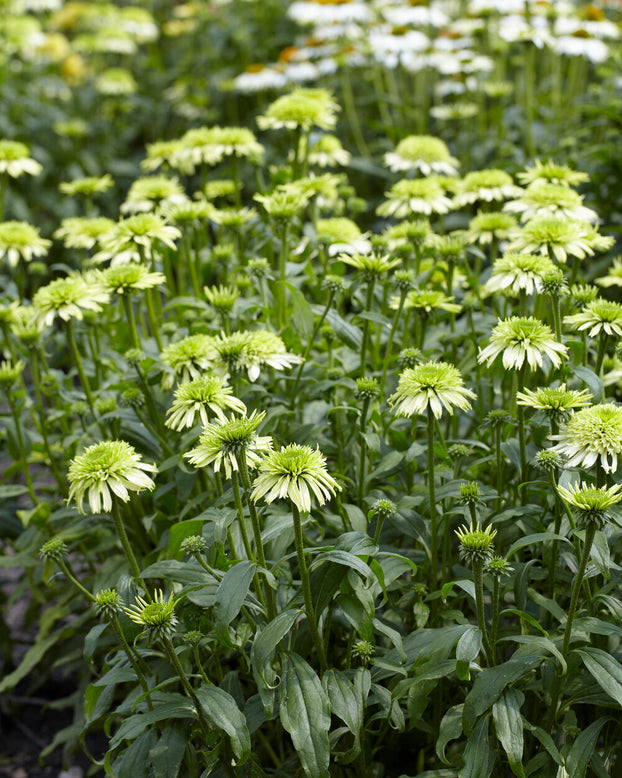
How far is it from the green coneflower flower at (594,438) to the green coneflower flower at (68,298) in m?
1.28

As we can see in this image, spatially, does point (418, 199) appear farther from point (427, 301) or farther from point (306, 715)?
point (306, 715)

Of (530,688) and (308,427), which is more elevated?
(308,427)

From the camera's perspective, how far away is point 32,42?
6219 millimetres

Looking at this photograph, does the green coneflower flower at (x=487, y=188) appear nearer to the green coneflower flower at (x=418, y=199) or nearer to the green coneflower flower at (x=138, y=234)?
the green coneflower flower at (x=418, y=199)

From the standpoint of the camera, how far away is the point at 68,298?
2264mm

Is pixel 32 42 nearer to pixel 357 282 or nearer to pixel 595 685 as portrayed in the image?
pixel 357 282

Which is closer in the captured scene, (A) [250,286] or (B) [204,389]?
(B) [204,389]

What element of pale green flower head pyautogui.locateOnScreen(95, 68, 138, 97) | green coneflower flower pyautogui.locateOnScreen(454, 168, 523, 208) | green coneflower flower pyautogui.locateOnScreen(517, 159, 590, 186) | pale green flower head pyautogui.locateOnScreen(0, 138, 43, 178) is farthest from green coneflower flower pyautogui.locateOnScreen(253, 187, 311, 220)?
pale green flower head pyautogui.locateOnScreen(95, 68, 138, 97)

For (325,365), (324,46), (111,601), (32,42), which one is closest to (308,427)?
(325,365)

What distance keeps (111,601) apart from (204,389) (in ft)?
1.58

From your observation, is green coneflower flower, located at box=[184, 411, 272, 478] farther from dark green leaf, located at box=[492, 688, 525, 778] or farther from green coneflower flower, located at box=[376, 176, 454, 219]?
green coneflower flower, located at box=[376, 176, 454, 219]

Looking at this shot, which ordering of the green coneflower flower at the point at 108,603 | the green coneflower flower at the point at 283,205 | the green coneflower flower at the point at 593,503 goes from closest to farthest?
the green coneflower flower at the point at 593,503
the green coneflower flower at the point at 108,603
the green coneflower flower at the point at 283,205

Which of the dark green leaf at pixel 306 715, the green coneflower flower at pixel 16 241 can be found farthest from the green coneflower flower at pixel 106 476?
the green coneflower flower at pixel 16 241

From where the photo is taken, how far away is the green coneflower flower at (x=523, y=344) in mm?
1781
